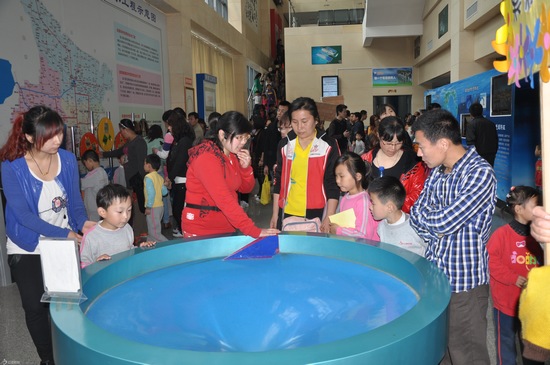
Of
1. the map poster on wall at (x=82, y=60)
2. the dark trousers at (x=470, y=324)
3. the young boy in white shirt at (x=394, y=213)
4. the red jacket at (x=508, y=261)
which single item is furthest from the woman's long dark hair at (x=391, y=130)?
the map poster on wall at (x=82, y=60)

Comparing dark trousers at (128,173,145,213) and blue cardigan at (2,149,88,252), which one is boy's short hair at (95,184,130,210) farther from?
dark trousers at (128,173,145,213)

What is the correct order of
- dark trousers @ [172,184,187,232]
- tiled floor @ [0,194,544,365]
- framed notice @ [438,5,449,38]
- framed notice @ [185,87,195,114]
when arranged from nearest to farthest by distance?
tiled floor @ [0,194,544,365] → dark trousers @ [172,184,187,232] → framed notice @ [185,87,195,114] → framed notice @ [438,5,449,38]

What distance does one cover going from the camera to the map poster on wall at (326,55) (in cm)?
1638

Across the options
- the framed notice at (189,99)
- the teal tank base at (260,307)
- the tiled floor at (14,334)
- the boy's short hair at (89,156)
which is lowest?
the tiled floor at (14,334)

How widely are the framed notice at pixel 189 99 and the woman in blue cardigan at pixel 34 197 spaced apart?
7389mm

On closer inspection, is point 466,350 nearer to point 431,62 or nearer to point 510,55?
point 510,55

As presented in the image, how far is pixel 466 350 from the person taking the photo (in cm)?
201

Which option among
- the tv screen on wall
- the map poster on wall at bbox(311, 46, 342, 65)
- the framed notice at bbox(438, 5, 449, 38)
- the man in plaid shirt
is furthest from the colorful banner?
the map poster on wall at bbox(311, 46, 342, 65)

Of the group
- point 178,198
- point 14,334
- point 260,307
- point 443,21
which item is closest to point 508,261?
point 260,307

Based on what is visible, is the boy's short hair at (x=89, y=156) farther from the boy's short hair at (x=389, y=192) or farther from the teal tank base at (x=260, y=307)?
the boy's short hair at (x=389, y=192)

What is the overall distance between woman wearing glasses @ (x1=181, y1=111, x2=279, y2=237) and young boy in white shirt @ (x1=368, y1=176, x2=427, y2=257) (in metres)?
0.66

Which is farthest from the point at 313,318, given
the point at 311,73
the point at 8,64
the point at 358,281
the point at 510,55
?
the point at 311,73

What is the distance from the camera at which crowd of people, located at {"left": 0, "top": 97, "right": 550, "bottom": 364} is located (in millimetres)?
1954

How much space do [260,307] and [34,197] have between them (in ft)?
4.62
